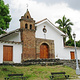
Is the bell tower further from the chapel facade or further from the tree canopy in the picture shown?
the tree canopy

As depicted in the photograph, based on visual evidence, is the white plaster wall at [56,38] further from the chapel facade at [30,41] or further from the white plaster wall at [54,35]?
the chapel facade at [30,41]

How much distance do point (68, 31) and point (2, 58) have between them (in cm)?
2312

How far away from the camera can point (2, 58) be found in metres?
17.6

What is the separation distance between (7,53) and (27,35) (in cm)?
359

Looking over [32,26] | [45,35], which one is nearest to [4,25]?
[32,26]

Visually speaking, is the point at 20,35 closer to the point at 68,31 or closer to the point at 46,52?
the point at 46,52

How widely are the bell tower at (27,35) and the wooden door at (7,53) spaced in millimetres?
1599

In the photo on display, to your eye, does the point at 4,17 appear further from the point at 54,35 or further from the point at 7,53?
the point at 54,35

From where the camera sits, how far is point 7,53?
60.4ft

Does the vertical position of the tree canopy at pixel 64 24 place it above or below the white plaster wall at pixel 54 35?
above

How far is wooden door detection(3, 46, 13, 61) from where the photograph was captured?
18.2 metres

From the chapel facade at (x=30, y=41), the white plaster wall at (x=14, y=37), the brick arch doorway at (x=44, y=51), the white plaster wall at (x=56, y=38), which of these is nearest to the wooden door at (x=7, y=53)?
the chapel facade at (x=30, y=41)

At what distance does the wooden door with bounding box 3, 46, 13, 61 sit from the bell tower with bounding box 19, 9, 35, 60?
1.60m

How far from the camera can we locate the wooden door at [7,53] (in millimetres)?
18188
